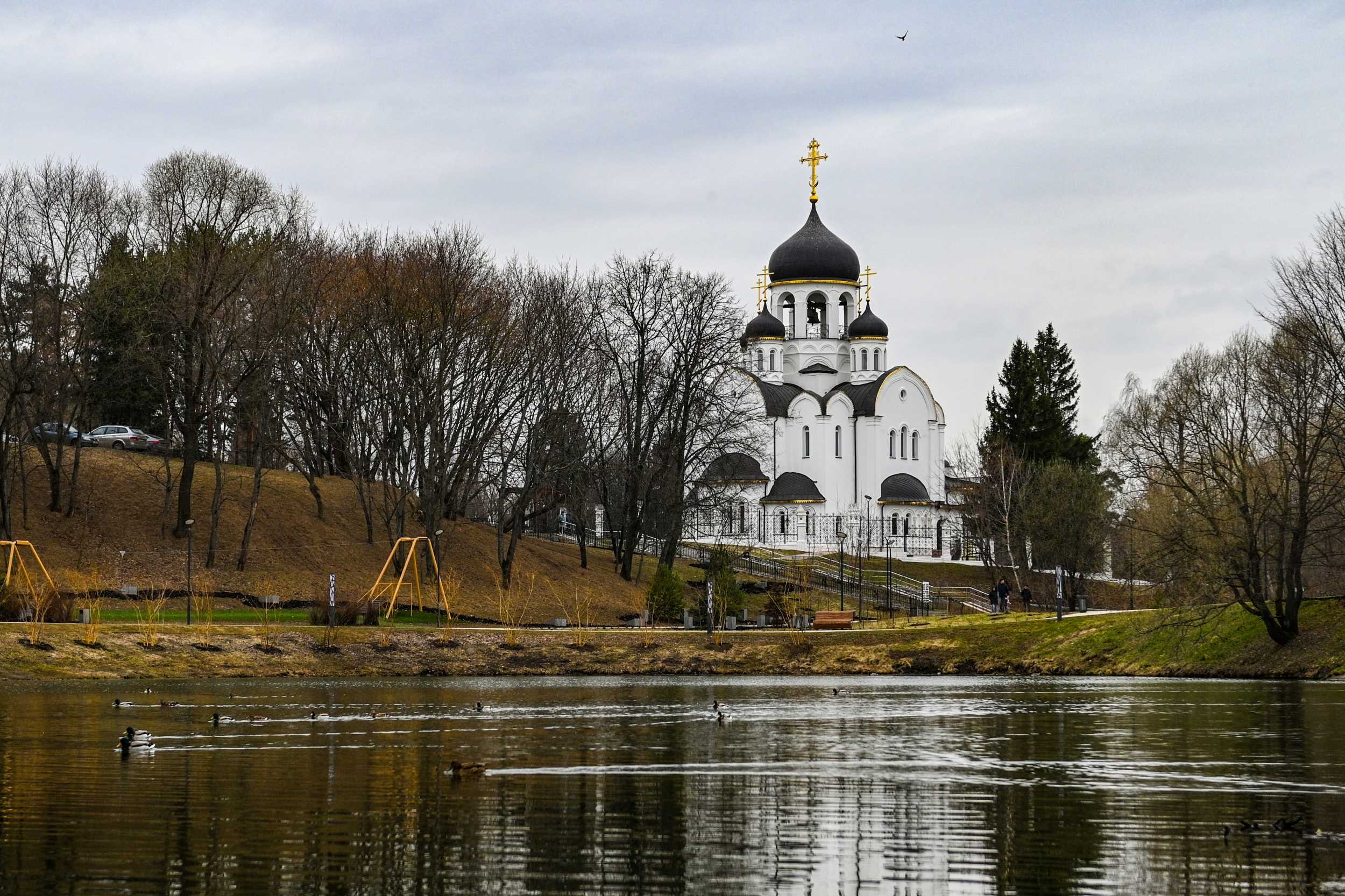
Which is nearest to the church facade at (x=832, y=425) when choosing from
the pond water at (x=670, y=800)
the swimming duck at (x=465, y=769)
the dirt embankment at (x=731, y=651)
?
the dirt embankment at (x=731, y=651)

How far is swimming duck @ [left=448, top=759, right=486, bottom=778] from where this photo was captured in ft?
62.7

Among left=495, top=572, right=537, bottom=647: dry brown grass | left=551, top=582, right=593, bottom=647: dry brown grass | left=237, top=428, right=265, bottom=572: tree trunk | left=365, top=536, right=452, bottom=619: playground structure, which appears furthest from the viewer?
left=551, top=582, right=593, bottom=647: dry brown grass

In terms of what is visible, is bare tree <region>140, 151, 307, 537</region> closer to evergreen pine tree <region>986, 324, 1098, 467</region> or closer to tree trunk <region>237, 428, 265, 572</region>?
tree trunk <region>237, 428, 265, 572</region>

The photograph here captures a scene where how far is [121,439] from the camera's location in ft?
251

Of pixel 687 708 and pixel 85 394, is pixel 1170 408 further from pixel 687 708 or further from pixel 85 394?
pixel 85 394

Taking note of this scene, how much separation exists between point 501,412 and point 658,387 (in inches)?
398

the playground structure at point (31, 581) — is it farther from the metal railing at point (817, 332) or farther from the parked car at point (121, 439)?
the metal railing at point (817, 332)

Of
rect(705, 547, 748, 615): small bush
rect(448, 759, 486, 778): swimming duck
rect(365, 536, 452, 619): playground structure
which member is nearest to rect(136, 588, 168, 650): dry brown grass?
rect(365, 536, 452, 619): playground structure

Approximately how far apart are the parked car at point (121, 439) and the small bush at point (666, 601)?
27693mm

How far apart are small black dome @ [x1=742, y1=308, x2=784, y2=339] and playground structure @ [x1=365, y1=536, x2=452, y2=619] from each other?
Answer: 48.8 meters

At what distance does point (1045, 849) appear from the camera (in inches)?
574

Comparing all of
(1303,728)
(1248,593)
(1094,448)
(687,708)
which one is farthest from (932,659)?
(1094,448)

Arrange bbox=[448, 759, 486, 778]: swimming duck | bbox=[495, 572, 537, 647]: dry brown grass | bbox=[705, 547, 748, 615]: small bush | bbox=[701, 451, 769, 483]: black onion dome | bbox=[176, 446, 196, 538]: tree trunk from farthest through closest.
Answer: bbox=[701, 451, 769, 483]: black onion dome, bbox=[705, 547, 748, 615]: small bush, bbox=[176, 446, 196, 538]: tree trunk, bbox=[495, 572, 537, 647]: dry brown grass, bbox=[448, 759, 486, 778]: swimming duck

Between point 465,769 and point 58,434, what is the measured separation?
48.3m
